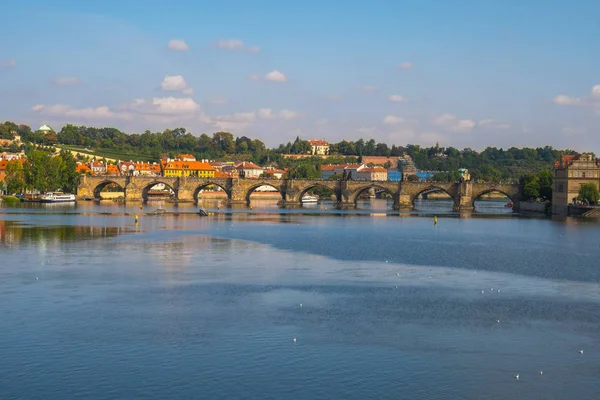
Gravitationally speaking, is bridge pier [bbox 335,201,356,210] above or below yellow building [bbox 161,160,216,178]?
below

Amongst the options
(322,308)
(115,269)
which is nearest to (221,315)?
(322,308)

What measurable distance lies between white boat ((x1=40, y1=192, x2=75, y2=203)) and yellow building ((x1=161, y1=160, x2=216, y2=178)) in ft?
163

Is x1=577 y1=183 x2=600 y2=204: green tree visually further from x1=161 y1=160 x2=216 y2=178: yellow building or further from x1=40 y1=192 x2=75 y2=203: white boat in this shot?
x1=161 y1=160 x2=216 y2=178: yellow building

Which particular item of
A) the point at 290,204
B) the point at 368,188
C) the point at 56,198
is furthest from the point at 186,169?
the point at 368,188

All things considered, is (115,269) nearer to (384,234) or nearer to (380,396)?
(380,396)

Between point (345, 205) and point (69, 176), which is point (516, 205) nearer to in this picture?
point (345, 205)

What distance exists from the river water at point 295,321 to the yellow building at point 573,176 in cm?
4662

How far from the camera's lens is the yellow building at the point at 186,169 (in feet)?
584

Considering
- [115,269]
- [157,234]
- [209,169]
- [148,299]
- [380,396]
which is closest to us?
[380,396]

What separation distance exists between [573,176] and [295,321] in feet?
270

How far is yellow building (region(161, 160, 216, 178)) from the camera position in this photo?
584 feet

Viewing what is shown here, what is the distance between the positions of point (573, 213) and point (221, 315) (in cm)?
7862

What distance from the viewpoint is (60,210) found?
336 feet

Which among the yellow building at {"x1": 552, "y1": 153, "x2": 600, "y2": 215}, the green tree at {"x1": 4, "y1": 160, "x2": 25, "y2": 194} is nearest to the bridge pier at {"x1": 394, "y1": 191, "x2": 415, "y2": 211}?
the yellow building at {"x1": 552, "y1": 153, "x2": 600, "y2": 215}
